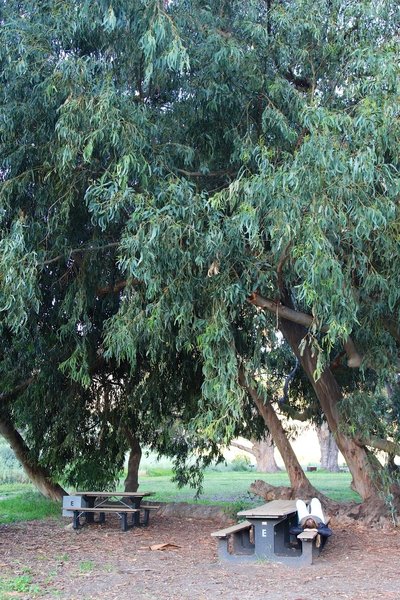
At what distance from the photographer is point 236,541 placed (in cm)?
791

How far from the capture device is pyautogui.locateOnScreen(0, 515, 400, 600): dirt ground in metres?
6.24

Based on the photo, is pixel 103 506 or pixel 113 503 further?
pixel 113 503

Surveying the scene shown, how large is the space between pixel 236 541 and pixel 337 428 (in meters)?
2.93

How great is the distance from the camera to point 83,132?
287 inches

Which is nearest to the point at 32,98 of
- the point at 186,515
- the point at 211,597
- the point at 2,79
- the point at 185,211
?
the point at 2,79

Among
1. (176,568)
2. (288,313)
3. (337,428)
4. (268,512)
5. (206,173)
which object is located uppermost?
(206,173)

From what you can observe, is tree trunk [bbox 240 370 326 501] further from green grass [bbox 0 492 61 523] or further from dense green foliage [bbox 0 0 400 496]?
green grass [bbox 0 492 61 523]

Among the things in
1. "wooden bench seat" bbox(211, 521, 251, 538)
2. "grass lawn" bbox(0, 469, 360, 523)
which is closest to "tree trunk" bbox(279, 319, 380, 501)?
"grass lawn" bbox(0, 469, 360, 523)

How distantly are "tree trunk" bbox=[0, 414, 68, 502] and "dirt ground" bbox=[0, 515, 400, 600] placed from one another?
2.65 meters

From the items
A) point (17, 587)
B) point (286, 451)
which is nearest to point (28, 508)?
point (286, 451)

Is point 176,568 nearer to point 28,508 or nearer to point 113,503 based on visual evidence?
point 113,503

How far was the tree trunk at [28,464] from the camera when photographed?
498 inches

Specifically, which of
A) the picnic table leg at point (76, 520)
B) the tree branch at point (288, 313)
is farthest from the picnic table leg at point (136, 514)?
the tree branch at point (288, 313)

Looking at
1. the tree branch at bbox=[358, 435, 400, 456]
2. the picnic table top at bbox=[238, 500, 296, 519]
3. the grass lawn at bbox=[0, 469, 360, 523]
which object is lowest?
the grass lawn at bbox=[0, 469, 360, 523]
